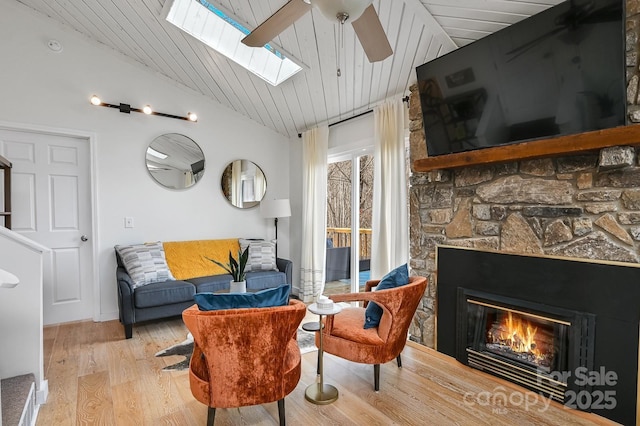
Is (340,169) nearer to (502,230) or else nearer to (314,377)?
(502,230)

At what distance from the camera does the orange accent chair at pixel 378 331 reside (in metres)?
2.19

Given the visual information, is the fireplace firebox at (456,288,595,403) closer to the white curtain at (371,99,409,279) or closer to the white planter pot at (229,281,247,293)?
the white curtain at (371,99,409,279)

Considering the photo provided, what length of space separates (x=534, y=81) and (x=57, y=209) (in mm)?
4636

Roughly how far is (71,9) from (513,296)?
4.88 metres

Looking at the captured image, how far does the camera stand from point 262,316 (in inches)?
64.2

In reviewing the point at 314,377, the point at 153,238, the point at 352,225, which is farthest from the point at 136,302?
the point at 352,225

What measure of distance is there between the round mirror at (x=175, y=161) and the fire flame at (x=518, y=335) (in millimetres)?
3862

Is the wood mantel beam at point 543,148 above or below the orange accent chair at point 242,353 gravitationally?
above

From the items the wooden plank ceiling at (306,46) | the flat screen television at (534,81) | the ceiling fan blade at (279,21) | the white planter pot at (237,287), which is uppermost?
the wooden plank ceiling at (306,46)

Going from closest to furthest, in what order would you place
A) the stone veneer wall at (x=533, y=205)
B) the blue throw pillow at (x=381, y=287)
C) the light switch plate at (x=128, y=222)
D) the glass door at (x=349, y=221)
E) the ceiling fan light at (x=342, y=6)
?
the ceiling fan light at (x=342, y=6) < the stone veneer wall at (x=533, y=205) < the blue throw pillow at (x=381, y=287) < the light switch plate at (x=128, y=222) < the glass door at (x=349, y=221)

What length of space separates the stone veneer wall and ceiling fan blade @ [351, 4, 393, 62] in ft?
3.33

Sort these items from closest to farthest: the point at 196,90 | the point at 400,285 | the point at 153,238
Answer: the point at 400,285
the point at 153,238
the point at 196,90

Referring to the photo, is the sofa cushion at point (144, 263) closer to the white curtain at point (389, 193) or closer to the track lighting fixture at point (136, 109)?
the track lighting fixture at point (136, 109)

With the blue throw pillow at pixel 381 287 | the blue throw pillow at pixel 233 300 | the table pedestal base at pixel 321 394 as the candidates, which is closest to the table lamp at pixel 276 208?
the blue throw pillow at pixel 381 287
